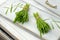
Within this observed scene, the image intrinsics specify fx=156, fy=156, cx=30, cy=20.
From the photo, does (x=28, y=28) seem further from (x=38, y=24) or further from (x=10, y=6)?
(x=10, y=6)

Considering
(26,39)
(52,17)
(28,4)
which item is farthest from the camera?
(28,4)

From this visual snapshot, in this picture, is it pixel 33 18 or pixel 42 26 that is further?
pixel 33 18

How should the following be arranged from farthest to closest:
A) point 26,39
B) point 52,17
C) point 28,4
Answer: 1. point 28,4
2. point 52,17
3. point 26,39

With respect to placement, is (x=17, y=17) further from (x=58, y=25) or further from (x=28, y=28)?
(x=58, y=25)

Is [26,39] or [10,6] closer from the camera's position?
[26,39]

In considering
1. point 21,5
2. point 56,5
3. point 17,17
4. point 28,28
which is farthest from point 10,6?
point 56,5

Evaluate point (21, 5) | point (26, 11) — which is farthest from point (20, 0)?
point (26, 11)

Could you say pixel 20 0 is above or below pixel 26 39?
above

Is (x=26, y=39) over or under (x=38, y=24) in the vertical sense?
under

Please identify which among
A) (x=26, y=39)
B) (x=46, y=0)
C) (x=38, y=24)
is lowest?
(x=26, y=39)
